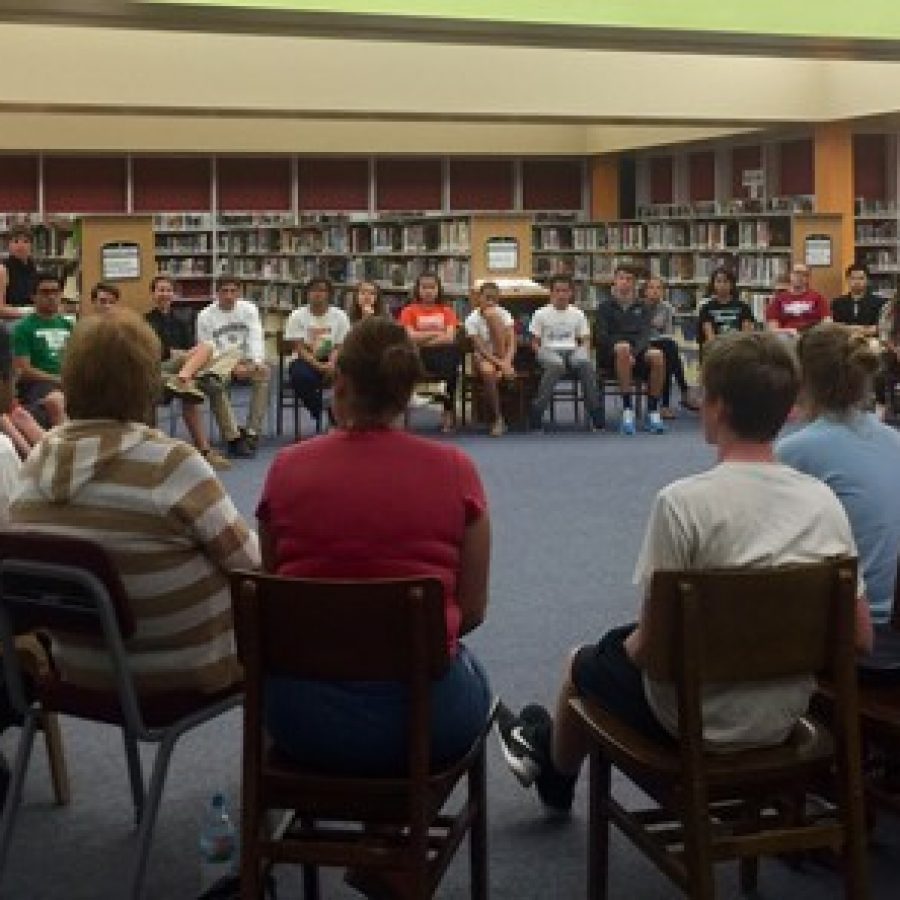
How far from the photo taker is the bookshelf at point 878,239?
14.0m

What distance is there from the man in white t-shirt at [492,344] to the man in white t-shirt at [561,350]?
0.25 meters

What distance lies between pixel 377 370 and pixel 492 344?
8.13m

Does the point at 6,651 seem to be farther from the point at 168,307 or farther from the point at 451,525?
the point at 168,307

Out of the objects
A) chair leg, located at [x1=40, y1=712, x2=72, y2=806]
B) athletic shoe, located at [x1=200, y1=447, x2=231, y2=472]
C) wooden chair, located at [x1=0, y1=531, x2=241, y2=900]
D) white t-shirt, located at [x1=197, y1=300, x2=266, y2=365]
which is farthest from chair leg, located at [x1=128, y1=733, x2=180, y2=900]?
white t-shirt, located at [x1=197, y1=300, x2=266, y2=365]

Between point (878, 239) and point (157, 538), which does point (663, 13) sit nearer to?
point (878, 239)

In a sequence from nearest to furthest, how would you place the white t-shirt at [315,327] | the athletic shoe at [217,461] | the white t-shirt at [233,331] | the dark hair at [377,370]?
the dark hair at [377,370] < the athletic shoe at [217,461] < the white t-shirt at [233,331] < the white t-shirt at [315,327]

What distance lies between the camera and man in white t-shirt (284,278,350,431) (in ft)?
32.8

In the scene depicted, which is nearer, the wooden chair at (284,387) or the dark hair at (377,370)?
the dark hair at (377,370)

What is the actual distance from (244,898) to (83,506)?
0.82 metres

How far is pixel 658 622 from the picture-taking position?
88.6 inches

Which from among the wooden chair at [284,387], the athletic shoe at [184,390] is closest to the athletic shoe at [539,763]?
the athletic shoe at [184,390]

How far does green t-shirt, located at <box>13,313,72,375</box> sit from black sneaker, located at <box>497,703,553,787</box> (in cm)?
587

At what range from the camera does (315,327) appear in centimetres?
1025

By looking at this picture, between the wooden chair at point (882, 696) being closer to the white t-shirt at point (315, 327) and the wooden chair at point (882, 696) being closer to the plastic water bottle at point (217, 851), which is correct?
the plastic water bottle at point (217, 851)
